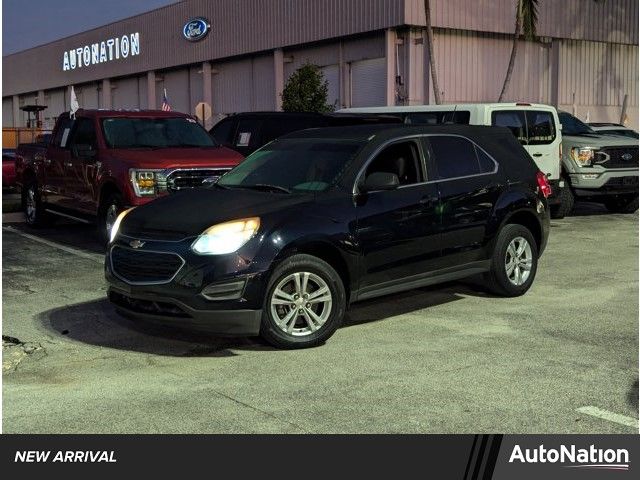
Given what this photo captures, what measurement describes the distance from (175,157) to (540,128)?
684 centimetres

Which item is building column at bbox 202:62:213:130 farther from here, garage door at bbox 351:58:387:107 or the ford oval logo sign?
garage door at bbox 351:58:387:107

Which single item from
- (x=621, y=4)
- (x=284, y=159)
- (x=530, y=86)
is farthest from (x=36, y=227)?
(x=621, y=4)

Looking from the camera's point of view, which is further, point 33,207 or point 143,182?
point 33,207

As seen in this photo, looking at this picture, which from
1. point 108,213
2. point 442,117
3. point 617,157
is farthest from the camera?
point 617,157

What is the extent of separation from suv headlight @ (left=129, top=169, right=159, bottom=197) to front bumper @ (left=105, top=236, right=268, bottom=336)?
449cm

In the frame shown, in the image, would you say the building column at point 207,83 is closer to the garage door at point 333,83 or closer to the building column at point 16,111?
the garage door at point 333,83

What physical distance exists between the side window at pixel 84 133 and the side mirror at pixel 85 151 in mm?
173

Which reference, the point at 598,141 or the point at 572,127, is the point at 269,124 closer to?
the point at 598,141

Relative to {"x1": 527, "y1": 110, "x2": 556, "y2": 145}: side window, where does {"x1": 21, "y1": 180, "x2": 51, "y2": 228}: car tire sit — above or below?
below

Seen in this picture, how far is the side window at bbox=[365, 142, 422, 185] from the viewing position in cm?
727

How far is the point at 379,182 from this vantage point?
22.2 feet

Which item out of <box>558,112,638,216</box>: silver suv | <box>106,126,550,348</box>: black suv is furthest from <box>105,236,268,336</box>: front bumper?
<box>558,112,638,216</box>: silver suv

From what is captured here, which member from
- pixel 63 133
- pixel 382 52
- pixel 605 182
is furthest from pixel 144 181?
pixel 382 52

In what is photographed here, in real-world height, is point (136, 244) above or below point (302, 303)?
above
